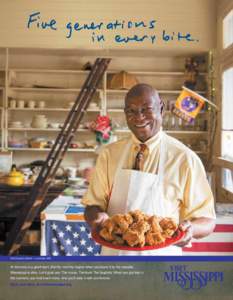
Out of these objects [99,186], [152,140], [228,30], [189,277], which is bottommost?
[189,277]

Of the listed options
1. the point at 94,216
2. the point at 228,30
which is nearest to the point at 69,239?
the point at 94,216

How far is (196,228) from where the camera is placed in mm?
883

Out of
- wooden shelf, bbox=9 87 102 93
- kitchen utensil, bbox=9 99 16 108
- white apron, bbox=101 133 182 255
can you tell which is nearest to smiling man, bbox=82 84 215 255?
white apron, bbox=101 133 182 255

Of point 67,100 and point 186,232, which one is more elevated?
point 67,100

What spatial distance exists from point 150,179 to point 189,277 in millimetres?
259

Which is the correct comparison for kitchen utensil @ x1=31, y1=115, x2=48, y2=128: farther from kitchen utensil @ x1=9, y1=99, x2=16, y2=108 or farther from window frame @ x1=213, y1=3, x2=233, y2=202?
window frame @ x1=213, y1=3, x2=233, y2=202

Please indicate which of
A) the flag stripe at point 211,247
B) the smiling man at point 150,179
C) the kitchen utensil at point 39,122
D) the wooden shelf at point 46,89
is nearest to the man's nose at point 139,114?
the smiling man at point 150,179

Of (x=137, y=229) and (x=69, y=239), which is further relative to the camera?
(x=69, y=239)

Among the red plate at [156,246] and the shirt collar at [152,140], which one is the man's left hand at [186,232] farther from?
the shirt collar at [152,140]

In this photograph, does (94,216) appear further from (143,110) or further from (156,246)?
(143,110)

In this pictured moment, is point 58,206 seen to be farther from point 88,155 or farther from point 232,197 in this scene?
point 232,197

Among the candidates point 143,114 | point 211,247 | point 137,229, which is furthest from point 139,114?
point 211,247

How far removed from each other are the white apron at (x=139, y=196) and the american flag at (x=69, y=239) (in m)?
0.05

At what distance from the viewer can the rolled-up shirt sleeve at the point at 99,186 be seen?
0.89 metres
